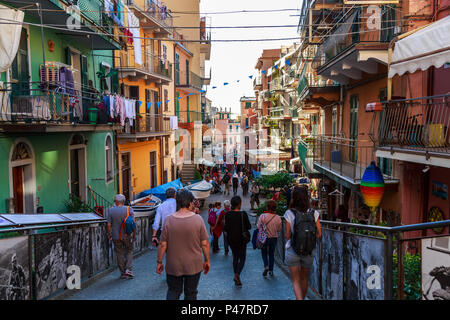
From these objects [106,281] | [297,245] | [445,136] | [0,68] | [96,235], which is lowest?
[106,281]

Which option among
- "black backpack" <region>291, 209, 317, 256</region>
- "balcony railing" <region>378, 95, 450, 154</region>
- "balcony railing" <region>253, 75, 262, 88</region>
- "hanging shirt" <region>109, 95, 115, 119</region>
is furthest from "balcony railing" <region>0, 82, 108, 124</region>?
A: "balcony railing" <region>253, 75, 262, 88</region>

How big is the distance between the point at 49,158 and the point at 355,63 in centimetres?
989

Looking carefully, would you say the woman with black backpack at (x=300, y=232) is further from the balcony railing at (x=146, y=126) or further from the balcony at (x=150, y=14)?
the balcony at (x=150, y=14)

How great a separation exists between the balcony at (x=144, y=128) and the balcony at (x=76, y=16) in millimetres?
4554

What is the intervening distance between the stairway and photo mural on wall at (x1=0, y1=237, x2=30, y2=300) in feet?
104

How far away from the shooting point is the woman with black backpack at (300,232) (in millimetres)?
5344

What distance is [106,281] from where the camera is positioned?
796 centimetres

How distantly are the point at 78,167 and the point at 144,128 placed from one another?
687 centimetres

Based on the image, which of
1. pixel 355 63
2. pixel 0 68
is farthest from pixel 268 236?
pixel 355 63

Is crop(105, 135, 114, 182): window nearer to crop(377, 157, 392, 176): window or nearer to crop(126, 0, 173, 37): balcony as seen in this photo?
crop(126, 0, 173, 37): balcony

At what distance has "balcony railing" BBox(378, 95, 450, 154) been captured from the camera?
8.52 m

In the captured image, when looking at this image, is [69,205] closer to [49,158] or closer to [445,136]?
[49,158]

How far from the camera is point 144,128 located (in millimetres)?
22703

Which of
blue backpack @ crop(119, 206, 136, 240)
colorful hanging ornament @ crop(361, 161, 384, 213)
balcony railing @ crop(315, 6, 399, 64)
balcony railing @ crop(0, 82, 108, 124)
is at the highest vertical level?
balcony railing @ crop(315, 6, 399, 64)
